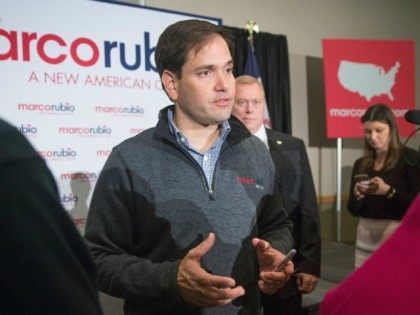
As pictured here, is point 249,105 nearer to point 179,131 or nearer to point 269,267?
point 179,131

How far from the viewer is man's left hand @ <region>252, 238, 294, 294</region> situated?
118 cm

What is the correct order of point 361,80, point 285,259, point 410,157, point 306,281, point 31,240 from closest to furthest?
point 31,240, point 285,259, point 306,281, point 410,157, point 361,80

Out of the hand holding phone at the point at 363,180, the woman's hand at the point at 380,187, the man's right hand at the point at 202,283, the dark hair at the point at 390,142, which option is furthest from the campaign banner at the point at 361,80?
the man's right hand at the point at 202,283

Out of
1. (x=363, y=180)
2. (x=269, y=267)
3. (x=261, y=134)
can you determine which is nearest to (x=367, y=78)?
(x=363, y=180)

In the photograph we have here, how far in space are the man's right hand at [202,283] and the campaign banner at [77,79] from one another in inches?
54.3

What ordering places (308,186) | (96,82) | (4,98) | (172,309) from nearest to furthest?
1. (172,309)
2. (308,186)
3. (4,98)
4. (96,82)

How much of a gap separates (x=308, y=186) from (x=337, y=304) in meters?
1.67

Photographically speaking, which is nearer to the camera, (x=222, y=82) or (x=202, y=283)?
(x=202, y=283)

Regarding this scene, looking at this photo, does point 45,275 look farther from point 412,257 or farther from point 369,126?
point 369,126

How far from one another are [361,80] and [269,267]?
333 centimetres

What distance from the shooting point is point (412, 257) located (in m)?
0.44

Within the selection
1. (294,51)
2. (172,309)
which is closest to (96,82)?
(172,309)

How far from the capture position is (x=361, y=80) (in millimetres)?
4125

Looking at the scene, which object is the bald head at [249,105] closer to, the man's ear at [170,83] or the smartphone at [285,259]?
the man's ear at [170,83]
